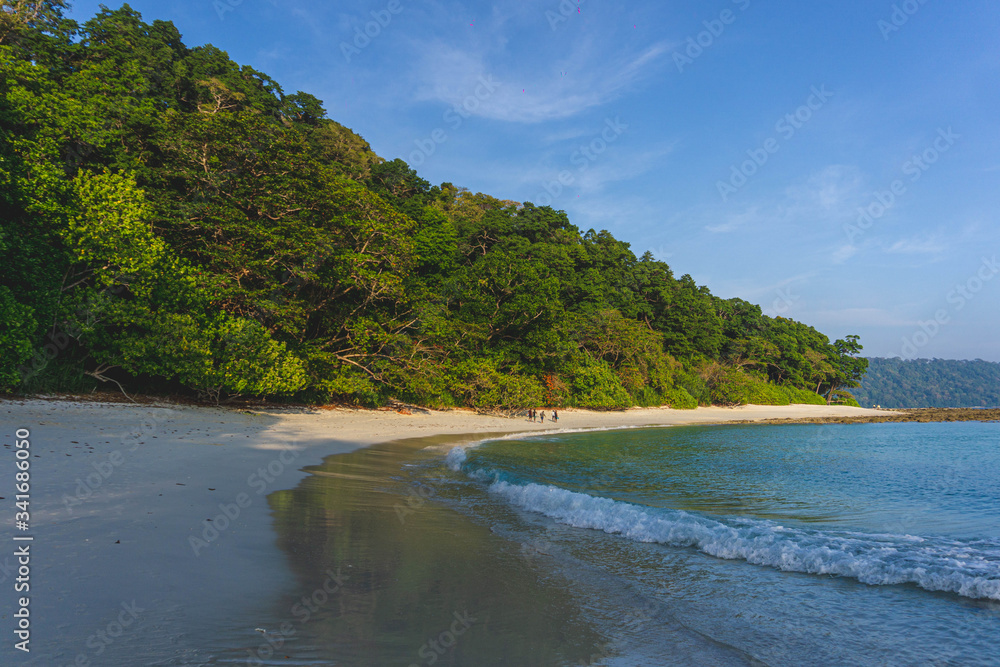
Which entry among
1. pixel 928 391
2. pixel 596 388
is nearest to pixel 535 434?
pixel 596 388

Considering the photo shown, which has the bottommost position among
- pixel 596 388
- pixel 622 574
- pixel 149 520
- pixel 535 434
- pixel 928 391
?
pixel 535 434

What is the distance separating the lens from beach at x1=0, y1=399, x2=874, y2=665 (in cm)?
335

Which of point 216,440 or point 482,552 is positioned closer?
point 482,552

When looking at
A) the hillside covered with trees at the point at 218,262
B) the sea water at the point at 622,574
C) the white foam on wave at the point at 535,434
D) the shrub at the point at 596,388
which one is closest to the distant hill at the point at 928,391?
the shrub at the point at 596,388

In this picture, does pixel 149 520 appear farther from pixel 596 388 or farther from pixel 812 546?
pixel 596 388

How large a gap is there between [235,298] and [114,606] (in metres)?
19.9

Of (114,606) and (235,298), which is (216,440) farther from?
(114,606)

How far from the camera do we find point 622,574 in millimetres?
6004

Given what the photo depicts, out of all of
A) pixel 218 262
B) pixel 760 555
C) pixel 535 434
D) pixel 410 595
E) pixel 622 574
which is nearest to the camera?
pixel 410 595

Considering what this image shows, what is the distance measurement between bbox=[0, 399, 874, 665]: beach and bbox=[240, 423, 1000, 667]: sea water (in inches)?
12.4

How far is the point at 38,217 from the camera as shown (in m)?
15.6

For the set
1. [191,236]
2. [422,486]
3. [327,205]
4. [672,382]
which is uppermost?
[327,205]


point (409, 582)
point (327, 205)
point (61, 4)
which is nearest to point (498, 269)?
point (327, 205)

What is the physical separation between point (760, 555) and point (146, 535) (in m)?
7.94
